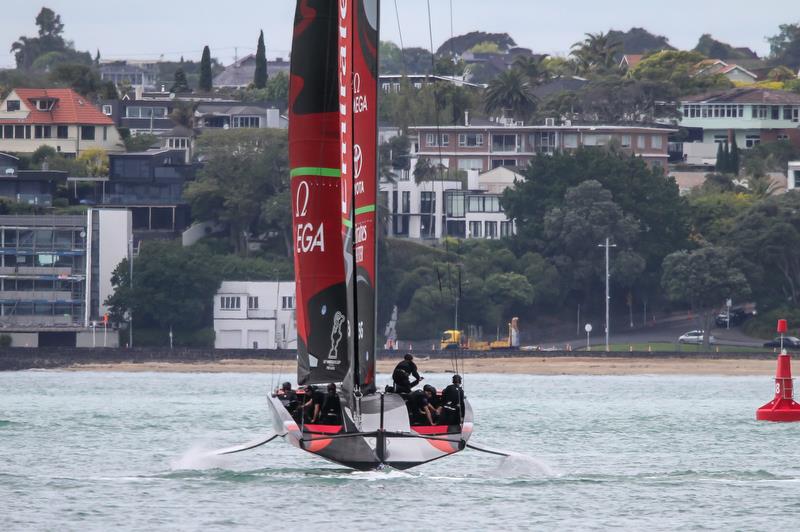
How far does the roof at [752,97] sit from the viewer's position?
150125mm

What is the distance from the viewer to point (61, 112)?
456 ft

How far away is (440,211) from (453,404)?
299 ft

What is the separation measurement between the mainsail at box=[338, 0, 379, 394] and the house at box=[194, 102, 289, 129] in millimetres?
111708

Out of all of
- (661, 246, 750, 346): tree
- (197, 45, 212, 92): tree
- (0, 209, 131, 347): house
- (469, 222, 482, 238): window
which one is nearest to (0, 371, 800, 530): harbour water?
(661, 246, 750, 346): tree

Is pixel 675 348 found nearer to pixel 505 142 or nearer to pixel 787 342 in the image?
pixel 787 342

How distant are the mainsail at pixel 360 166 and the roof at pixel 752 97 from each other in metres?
122

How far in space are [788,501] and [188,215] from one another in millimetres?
88015

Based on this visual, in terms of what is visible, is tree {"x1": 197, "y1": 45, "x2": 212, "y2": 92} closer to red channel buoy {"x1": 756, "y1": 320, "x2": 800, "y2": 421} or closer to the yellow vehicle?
the yellow vehicle

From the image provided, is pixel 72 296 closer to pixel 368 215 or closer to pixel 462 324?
pixel 462 324

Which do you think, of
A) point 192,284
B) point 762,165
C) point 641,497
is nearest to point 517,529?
point 641,497

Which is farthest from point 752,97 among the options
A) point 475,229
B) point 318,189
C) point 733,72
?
point 318,189

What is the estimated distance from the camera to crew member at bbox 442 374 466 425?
30.9 m

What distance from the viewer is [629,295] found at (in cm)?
10638

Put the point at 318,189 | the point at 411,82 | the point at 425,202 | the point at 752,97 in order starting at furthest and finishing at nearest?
the point at 411,82
the point at 752,97
the point at 425,202
the point at 318,189
